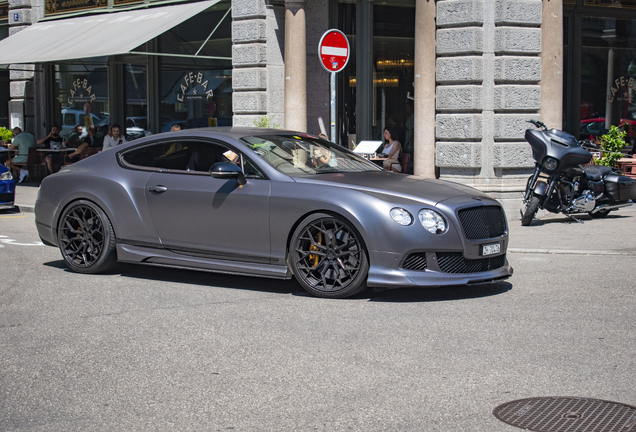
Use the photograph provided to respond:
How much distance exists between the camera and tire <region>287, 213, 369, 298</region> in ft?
21.4

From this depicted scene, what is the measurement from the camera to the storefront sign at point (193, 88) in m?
17.9

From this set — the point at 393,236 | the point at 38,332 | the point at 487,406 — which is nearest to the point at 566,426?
the point at 487,406

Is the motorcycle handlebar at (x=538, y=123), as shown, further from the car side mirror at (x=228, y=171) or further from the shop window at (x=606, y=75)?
the car side mirror at (x=228, y=171)

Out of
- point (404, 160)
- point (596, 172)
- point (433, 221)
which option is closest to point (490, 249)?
point (433, 221)

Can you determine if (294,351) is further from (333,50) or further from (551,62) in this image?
(551,62)

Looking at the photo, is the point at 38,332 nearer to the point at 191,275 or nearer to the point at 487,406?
the point at 191,275

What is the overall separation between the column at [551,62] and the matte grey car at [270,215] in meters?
6.15

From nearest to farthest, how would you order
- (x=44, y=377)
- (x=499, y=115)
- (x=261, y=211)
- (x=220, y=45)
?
(x=44, y=377)
(x=261, y=211)
(x=499, y=115)
(x=220, y=45)

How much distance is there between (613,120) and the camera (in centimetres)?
1594

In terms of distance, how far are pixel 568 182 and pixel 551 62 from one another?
244 centimetres

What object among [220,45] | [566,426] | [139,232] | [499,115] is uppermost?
[220,45]

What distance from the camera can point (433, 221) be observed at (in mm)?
6371

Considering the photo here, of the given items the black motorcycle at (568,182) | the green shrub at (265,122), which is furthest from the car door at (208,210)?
the green shrub at (265,122)

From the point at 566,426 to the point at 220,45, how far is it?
1442cm
